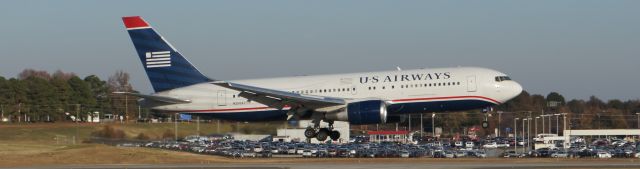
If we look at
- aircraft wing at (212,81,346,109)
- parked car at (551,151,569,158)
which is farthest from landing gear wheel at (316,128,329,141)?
parked car at (551,151,569,158)

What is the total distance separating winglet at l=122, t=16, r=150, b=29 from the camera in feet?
226

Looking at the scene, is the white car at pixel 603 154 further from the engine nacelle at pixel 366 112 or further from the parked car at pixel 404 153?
the engine nacelle at pixel 366 112

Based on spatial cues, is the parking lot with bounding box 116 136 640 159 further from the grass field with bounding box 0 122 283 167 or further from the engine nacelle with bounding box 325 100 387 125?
the engine nacelle with bounding box 325 100 387 125

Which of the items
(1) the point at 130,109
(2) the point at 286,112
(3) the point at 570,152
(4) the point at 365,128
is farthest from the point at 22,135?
(4) the point at 365,128

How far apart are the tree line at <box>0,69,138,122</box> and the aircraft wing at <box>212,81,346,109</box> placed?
51.3 metres

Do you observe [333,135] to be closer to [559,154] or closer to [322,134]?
[322,134]

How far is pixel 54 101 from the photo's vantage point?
401ft

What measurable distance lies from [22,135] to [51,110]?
24.2m

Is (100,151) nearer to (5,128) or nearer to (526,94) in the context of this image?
(5,128)

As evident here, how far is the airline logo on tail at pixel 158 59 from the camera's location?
67562mm

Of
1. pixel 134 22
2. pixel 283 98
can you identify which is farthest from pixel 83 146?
pixel 283 98

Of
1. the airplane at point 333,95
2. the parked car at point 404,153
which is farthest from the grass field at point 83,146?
the parked car at point 404,153

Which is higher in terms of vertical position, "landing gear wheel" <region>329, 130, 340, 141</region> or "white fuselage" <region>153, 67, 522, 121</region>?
"white fuselage" <region>153, 67, 522, 121</region>

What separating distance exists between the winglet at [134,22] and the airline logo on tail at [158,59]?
209 cm
